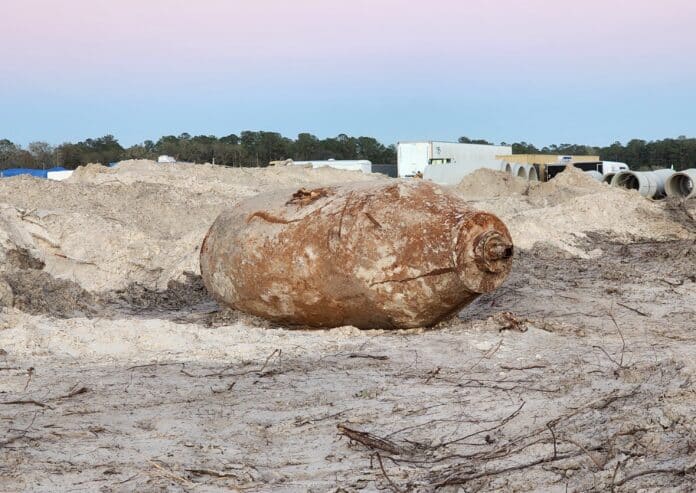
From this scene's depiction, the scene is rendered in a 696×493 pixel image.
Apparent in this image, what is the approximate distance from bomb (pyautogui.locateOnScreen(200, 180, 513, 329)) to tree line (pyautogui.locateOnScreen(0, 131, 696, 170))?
31654 mm

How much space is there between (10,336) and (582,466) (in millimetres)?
4529

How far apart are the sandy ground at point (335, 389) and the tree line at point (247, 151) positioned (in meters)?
30.0

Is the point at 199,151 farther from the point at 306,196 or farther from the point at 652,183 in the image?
the point at 306,196

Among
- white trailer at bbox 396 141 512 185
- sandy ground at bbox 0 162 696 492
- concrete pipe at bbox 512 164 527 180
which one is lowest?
sandy ground at bbox 0 162 696 492

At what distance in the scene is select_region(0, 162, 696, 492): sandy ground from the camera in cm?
365

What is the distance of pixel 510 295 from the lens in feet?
28.4

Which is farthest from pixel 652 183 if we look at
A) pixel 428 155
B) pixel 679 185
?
pixel 428 155

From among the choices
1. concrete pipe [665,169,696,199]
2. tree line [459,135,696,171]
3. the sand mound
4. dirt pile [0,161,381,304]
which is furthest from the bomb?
tree line [459,135,696,171]

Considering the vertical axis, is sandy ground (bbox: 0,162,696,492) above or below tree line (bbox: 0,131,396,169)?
below

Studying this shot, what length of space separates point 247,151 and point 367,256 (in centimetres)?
4192

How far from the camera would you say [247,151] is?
47.5m

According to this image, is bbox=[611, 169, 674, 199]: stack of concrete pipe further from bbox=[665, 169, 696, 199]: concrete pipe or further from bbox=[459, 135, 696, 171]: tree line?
bbox=[459, 135, 696, 171]: tree line

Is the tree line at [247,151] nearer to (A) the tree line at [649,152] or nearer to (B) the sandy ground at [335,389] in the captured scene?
(A) the tree line at [649,152]

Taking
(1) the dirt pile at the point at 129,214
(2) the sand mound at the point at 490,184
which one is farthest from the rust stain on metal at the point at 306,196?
(2) the sand mound at the point at 490,184
